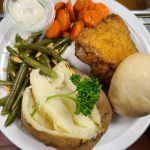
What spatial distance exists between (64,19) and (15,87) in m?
0.30

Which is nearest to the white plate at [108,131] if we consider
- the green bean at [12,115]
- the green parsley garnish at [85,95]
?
the green bean at [12,115]

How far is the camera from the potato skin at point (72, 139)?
3.52 feet

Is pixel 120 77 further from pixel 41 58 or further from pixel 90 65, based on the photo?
pixel 41 58

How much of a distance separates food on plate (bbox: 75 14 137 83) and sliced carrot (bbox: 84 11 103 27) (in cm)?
8

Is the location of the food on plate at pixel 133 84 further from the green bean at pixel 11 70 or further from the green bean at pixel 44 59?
the green bean at pixel 11 70

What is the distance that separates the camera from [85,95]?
1.05 metres

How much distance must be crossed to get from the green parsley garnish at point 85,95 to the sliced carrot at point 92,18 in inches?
12.3

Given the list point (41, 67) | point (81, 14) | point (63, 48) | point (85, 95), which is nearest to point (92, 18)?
point (81, 14)

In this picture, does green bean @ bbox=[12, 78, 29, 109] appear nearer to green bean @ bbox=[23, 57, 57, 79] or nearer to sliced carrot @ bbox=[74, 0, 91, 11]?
green bean @ bbox=[23, 57, 57, 79]

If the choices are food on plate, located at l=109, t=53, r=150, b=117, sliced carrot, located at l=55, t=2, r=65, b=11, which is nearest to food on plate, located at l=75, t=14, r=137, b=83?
food on plate, located at l=109, t=53, r=150, b=117

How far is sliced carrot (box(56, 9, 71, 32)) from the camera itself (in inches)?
51.8

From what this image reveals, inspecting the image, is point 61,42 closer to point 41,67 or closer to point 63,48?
point 63,48

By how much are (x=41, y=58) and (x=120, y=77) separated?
1.00 feet

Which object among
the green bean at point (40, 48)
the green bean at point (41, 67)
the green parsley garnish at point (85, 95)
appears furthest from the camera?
the green bean at point (40, 48)
